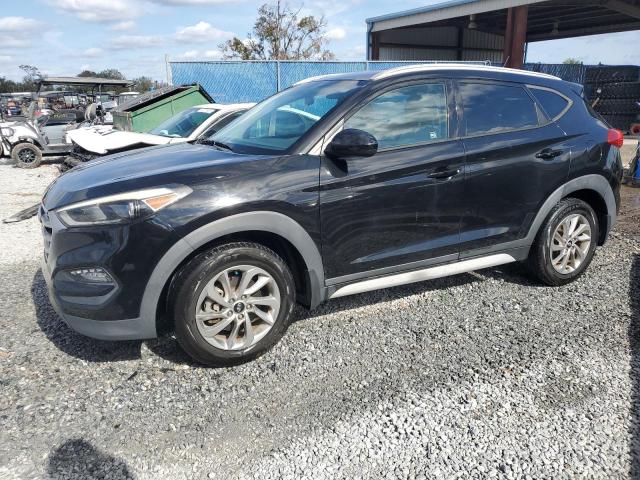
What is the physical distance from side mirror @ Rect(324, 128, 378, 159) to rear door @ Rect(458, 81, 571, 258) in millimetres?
877

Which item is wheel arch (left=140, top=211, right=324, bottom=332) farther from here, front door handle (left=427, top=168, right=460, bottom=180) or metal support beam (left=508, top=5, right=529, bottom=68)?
metal support beam (left=508, top=5, right=529, bottom=68)

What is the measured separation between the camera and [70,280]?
9.46 feet

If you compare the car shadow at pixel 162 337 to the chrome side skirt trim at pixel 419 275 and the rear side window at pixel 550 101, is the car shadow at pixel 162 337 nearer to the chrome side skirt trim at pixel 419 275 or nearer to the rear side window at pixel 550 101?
the chrome side skirt trim at pixel 419 275

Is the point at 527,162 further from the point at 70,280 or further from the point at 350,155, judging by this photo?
the point at 70,280

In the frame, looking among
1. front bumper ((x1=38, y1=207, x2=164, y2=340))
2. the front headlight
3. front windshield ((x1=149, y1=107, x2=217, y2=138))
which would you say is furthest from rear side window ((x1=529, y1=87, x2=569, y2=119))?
front windshield ((x1=149, y1=107, x2=217, y2=138))

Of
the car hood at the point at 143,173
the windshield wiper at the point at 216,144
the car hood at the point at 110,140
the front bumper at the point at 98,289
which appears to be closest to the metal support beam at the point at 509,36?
the car hood at the point at 110,140

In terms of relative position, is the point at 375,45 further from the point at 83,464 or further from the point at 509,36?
the point at 83,464

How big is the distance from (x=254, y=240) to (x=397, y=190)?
100 centimetres

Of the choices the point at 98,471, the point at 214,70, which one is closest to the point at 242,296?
the point at 98,471

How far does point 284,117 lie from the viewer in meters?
3.78

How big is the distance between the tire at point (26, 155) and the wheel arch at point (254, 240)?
38.4ft

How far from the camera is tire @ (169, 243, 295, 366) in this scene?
9.53ft

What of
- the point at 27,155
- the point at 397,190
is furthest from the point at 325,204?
the point at 27,155

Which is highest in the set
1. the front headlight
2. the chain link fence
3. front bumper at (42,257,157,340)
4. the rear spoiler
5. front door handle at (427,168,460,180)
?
the chain link fence
